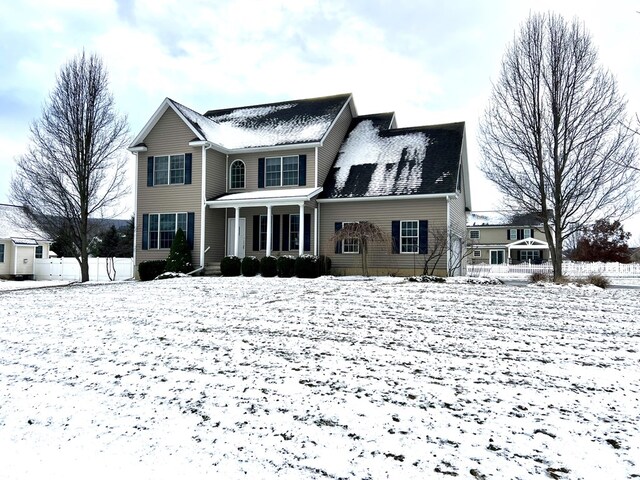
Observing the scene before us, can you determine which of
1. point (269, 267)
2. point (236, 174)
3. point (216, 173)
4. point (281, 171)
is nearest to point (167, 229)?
point (216, 173)

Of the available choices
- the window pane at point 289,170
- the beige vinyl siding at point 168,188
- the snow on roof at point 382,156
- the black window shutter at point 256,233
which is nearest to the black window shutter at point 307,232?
the window pane at point 289,170

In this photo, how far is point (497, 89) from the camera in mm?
16906

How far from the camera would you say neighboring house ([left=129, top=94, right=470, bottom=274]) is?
17531 millimetres

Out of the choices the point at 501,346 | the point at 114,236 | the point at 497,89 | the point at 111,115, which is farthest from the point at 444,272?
the point at 114,236

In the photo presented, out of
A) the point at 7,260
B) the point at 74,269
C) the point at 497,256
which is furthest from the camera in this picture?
the point at 497,256

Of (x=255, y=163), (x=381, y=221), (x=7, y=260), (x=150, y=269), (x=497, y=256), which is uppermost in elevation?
(x=255, y=163)

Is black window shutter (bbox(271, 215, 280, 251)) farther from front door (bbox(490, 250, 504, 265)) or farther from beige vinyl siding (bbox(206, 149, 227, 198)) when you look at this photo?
front door (bbox(490, 250, 504, 265))

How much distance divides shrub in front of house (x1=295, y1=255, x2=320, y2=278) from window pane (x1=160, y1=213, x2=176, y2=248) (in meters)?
6.30

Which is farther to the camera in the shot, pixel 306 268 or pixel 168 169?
pixel 168 169

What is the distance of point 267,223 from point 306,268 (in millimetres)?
2870

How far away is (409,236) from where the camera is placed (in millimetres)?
17469

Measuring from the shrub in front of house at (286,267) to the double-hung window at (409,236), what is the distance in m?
4.35

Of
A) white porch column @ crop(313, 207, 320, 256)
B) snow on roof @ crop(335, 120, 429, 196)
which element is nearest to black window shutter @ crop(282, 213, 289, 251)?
white porch column @ crop(313, 207, 320, 256)

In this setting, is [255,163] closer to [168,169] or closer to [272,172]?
[272,172]
